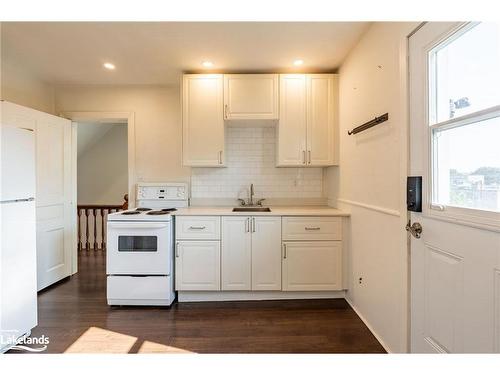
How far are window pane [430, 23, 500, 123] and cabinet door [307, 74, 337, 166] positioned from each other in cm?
154

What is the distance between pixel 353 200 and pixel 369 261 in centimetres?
58

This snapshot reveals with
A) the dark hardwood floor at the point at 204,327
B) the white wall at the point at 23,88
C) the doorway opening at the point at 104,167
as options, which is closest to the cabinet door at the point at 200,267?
the dark hardwood floor at the point at 204,327

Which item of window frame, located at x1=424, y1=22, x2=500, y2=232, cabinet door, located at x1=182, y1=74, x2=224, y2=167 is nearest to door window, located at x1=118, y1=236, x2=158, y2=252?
A: cabinet door, located at x1=182, y1=74, x2=224, y2=167

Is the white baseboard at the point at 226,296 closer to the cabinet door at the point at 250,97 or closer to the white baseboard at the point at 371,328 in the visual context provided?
the white baseboard at the point at 371,328

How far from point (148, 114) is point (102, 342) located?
2.57m

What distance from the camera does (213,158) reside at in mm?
2930

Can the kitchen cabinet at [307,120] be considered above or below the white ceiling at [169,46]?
below

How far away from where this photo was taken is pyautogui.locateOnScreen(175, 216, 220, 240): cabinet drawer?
260 cm

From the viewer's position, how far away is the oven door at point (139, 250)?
2.51m

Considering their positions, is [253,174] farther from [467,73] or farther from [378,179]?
[467,73]

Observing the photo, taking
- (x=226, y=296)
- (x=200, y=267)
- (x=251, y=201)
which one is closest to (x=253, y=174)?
(x=251, y=201)

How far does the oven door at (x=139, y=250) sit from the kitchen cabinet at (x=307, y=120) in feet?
4.96

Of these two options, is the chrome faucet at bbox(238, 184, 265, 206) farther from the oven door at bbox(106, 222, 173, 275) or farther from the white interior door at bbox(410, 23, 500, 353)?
the white interior door at bbox(410, 23, 500, 353)
